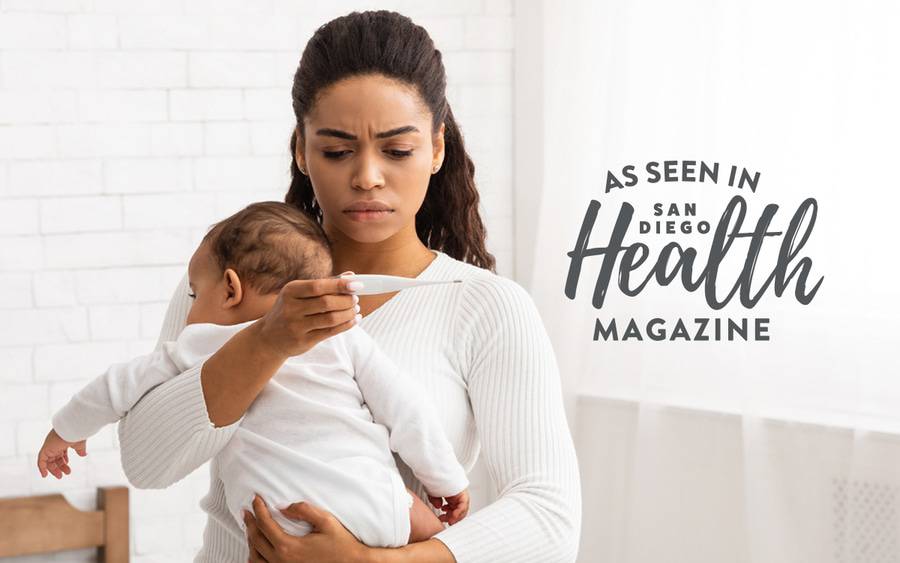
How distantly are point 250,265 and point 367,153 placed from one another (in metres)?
0.22

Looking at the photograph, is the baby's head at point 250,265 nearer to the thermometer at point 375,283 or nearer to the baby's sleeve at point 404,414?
the baby's sleeve at point 404,414

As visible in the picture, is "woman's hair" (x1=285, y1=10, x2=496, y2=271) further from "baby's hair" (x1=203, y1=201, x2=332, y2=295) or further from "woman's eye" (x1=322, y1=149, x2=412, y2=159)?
"baby's hair" (x1=203, y1=201, x2=332, y2=295)

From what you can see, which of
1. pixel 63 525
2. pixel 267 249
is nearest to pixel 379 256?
pixel 267 249

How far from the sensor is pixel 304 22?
3.31 m

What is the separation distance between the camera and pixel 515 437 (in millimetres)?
1467

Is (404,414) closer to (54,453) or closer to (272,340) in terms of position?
(272,340)

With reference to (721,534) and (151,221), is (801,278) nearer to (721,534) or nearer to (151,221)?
(721,534)

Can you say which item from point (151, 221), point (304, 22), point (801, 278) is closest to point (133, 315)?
point (151, 221)

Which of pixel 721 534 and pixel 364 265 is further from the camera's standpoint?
pixel 721 534

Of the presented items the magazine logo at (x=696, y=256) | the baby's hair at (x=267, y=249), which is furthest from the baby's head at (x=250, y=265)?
the magazine logo at (x=696, y=256)

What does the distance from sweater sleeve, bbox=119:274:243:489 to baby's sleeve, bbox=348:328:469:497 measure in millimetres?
161

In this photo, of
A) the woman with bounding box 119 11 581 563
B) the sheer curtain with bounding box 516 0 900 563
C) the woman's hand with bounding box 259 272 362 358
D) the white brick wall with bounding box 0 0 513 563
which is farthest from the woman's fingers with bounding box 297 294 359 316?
the white brick wall with bounding box 0 0 513 563

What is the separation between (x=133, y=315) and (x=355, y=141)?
1.74 m

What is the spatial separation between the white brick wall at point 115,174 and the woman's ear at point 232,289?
1722 mm
